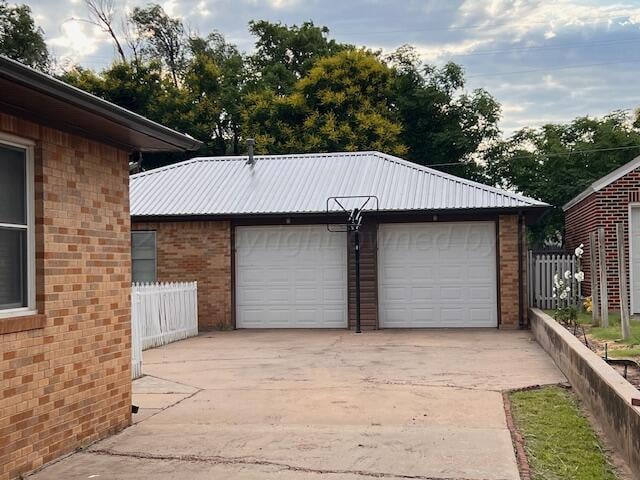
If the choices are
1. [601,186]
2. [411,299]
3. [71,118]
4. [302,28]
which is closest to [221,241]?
[411,299]

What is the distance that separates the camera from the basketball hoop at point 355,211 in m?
17.0

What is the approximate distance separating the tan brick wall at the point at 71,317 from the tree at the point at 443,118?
83.1 feet

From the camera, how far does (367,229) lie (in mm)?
17547

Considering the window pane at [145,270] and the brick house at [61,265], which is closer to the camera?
the brick house at [61,265]

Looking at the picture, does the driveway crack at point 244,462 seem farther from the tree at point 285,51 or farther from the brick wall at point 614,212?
the tree at point 285,51

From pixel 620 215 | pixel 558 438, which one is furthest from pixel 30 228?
pixel 620 215

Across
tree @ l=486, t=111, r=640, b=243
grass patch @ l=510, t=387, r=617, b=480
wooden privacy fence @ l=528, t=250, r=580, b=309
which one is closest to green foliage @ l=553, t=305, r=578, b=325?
wooden privacy fence @ l=528, t=250, r=580, b=309

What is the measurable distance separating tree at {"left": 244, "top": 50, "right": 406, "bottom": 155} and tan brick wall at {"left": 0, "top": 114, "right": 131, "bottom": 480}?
23.9 metres

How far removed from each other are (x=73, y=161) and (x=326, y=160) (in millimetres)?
14694

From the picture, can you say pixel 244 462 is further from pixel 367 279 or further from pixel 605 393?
pixel 367 279

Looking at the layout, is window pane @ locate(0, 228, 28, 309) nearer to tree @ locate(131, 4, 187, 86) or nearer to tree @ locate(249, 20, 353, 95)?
tree @ locate(249, 20, 353, 95)

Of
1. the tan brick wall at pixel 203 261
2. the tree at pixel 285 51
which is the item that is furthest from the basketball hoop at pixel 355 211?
the tree at pixel 285 51

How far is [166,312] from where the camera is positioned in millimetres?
15539

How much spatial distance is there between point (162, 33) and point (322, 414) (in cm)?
4192
